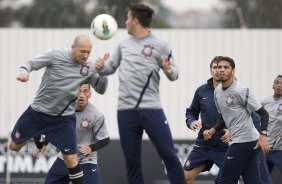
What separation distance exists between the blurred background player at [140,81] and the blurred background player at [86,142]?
1836 millimetres

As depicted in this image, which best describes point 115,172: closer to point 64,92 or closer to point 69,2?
point 64,92

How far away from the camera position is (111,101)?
22.9 meters

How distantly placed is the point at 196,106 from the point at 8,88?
36.9ft

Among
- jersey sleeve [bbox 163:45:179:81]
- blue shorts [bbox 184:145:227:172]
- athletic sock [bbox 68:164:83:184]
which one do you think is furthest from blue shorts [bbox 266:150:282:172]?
jersey sleeve [bbox 163:45:179:81]

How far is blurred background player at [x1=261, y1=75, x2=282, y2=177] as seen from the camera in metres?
15.3

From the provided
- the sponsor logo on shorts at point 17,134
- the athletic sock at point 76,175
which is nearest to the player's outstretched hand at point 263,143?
the athletic sock at point 76,175

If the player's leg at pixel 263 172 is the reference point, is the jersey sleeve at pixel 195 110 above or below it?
above

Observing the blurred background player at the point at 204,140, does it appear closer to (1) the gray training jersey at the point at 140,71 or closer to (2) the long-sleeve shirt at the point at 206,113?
(2) the long-sleeve shirt at the point at 206,113

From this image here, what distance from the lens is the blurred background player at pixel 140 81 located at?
10039 millimetres

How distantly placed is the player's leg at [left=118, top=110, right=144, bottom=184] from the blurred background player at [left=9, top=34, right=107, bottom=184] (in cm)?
133

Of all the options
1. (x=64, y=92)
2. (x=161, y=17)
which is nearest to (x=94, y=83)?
(x=64, y=92)

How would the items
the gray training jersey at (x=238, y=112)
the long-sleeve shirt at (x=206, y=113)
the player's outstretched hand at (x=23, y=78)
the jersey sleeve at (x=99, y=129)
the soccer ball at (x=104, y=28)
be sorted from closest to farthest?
the player's outstretched hand at (x=23, y=78) < the soccer ball at (x=104, y=28) < the gray training jersey at (x=238, y=112) < the jersey sleeve at (x=99, y=129) < the long-sleeve shirt at (x=206, y=113)

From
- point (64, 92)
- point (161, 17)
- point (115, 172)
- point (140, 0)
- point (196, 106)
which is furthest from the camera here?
point (161, 17)

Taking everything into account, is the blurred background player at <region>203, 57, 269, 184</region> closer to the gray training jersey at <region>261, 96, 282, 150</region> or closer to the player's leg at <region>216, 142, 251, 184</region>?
the player's leg at <region>216, 142, 251, 184</region>
